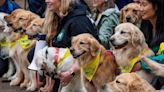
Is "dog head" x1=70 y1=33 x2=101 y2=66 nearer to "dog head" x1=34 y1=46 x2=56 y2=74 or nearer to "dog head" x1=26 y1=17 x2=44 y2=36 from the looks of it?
"dog head" x1=34 y1=46 x2=56 y2=74

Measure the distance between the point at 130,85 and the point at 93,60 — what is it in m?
1.04

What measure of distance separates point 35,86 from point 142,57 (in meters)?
2.29

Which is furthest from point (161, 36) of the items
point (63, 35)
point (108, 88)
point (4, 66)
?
point (4, 66)

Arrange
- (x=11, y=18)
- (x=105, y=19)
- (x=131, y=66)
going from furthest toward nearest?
(x=11, y=18) → (x=105, y=19) → (x=131, y=66)

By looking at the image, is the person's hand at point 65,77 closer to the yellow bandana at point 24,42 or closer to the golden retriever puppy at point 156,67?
the golden retriever puppy at point 156,67

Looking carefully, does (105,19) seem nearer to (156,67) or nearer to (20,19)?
(20,19)

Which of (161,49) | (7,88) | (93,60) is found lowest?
(7,88)

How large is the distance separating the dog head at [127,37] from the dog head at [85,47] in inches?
8.8

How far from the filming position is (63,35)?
16.1 ft

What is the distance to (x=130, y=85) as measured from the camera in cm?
361

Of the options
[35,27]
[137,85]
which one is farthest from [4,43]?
[137,85]

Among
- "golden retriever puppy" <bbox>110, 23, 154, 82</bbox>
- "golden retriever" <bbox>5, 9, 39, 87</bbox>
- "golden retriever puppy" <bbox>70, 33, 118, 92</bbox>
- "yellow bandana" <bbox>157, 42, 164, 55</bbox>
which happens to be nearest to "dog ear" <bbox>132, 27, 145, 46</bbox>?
"golden retriever puppy" <bbox>110, 23, 154, 82</bbox>

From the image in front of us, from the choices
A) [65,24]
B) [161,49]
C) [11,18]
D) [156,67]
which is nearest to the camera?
[156,67]

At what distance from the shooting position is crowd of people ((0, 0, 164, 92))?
4.38m
